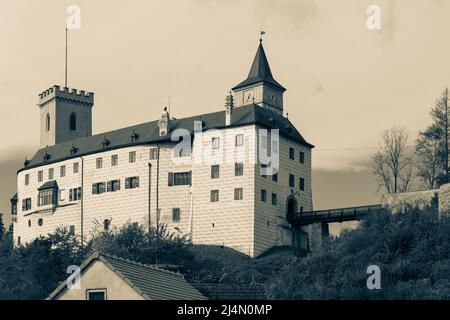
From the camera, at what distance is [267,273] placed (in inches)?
3044

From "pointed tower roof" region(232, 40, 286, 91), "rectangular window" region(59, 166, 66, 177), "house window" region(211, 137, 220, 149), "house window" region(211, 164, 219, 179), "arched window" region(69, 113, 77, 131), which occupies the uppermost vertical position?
"pointed tower roof" region(232, 40, 286, 91)

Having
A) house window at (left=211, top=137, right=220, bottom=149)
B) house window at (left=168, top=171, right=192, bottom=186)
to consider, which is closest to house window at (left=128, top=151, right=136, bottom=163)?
house window at (left=168, top=171, right=192, bottom=186)

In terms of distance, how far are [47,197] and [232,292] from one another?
65631 millimetres

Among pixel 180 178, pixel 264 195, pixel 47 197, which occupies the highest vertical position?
pixel 180 178

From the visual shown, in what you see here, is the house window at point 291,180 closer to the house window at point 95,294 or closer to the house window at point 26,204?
the house window at point 26,204

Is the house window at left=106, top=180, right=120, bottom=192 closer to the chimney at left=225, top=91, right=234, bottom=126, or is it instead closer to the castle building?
the castle building

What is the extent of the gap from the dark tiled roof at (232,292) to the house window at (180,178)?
50.7m

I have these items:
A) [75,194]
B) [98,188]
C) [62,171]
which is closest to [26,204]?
[62,171]

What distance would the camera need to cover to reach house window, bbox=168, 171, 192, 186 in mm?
85938

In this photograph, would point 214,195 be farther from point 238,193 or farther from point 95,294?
point 95,294

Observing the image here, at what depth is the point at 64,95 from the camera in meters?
116

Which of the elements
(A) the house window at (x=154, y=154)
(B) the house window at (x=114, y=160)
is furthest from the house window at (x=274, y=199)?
(B) the house window at (x=114, y=160)

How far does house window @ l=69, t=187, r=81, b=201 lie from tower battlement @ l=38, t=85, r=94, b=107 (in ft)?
77.1
